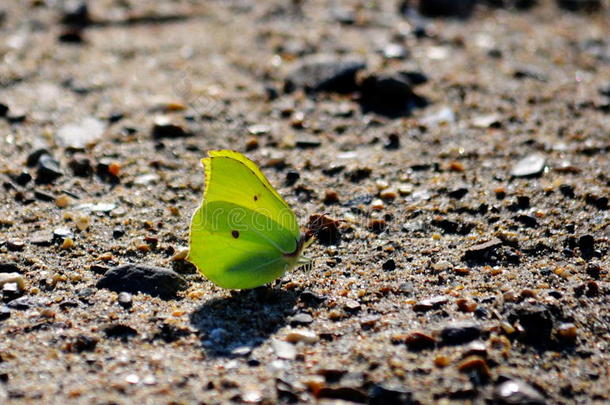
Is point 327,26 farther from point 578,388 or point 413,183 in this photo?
point 578,388

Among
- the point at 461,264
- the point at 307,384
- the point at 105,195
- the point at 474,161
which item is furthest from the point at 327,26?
the point at 307,384

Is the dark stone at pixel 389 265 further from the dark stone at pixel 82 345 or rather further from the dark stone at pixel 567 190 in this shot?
the dark stone at pixel 82 345

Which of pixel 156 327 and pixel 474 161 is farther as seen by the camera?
pixel 474 161

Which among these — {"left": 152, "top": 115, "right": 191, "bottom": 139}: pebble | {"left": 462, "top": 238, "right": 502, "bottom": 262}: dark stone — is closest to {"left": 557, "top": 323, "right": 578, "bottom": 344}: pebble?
{"left": 462, "top": 238, "right": 502, "bottom": 262}: dark stone

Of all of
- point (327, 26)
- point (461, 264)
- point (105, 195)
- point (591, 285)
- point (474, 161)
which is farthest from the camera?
point (327, 26)

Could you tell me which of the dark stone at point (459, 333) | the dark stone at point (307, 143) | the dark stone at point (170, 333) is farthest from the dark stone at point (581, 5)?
the dark stone at point (170, 333)
